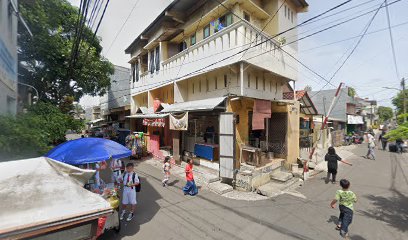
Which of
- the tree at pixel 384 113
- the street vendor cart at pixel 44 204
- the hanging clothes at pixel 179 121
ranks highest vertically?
the tree at pixel 384 113

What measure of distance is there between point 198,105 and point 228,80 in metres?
2.13

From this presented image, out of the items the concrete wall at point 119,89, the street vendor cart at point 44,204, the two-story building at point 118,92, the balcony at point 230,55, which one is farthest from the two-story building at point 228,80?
the concrete wall at point 119,89

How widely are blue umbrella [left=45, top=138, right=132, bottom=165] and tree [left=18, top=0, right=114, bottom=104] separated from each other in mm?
6713

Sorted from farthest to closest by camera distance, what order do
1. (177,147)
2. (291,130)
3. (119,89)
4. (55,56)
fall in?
(119,89)
(55,56)
(177,147)
(291,130)

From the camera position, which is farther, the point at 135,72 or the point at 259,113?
the point at 135,72

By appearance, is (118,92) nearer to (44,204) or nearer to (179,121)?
(179,121)

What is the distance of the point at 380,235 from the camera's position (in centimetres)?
541

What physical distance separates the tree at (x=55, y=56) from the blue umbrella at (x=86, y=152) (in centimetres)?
671

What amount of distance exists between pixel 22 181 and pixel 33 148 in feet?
6.92

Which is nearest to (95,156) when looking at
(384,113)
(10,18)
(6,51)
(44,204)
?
(44,204)

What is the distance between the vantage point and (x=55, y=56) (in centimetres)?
1464

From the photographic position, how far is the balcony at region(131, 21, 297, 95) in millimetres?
9727

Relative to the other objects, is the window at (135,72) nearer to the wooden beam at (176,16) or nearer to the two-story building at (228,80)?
the two-story building at (228,80)

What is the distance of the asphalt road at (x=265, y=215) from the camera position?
5.46 meters
